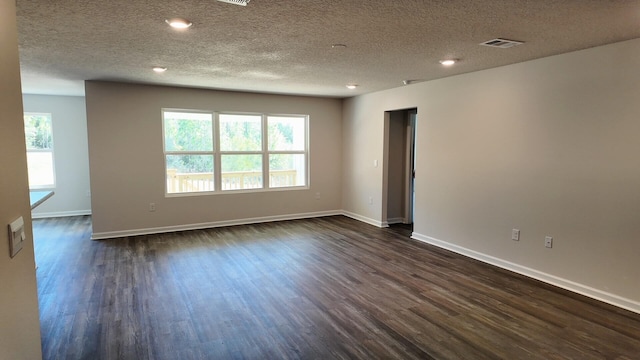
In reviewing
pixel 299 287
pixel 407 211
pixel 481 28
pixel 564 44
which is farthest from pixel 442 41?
pixel 407 211

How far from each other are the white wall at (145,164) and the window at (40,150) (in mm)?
2516

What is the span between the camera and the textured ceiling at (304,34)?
2348 mm

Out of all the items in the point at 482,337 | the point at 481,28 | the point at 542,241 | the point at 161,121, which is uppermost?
the point at 481,28

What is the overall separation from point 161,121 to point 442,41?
176 inches

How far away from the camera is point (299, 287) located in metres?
3.62

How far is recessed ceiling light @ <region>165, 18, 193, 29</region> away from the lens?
2.58m

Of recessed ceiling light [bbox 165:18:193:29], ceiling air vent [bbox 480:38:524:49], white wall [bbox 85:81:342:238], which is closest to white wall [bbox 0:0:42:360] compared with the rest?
recessed ceiling light [bbox 165:18:193:29]

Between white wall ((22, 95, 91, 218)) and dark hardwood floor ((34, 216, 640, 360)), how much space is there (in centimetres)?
253

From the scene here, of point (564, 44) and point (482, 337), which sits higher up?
point (564, 44)

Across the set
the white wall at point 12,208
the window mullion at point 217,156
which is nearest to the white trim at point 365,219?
the window mullion at point 217,156

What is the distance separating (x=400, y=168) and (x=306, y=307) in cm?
403

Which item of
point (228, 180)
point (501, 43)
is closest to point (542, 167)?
point (501, 43)

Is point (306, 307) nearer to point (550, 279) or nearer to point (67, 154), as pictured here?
point (550, 279)

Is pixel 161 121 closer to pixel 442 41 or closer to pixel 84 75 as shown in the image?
pixel 84 75
